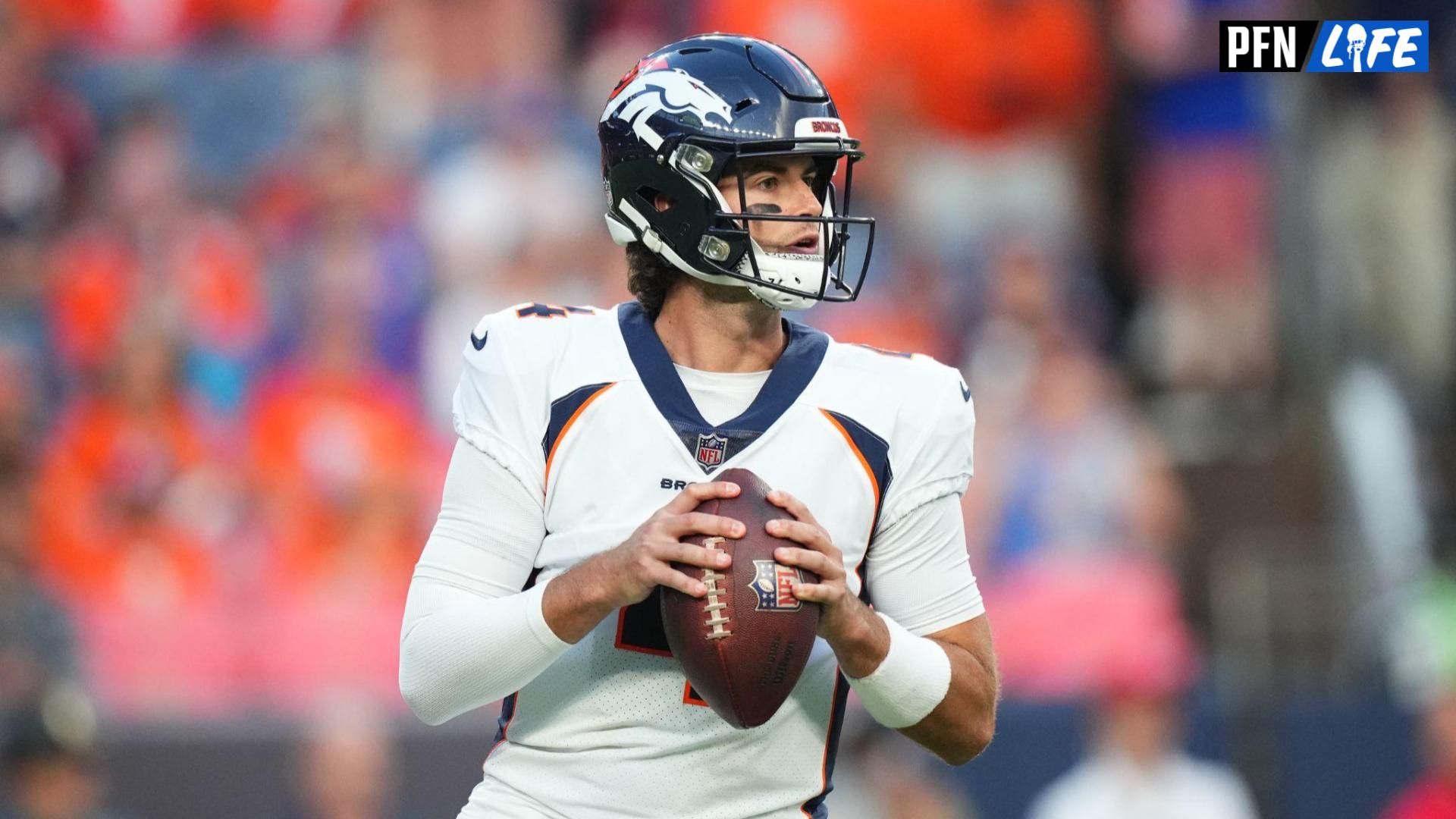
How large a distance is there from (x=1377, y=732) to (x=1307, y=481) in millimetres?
1715

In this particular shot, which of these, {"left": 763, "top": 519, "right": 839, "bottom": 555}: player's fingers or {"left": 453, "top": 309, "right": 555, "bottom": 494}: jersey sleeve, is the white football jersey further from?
{"left": 763, "top": 519, "right": 839, "bottom": 555}: player's fingers

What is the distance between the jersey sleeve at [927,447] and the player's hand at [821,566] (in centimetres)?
27

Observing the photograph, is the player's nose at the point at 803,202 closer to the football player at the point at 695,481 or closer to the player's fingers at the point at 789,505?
the football player at the point at 695,481

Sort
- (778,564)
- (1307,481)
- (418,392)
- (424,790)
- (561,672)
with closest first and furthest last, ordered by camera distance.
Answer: (778,564), (561,672), (424,790), (418,392), (1307,481)

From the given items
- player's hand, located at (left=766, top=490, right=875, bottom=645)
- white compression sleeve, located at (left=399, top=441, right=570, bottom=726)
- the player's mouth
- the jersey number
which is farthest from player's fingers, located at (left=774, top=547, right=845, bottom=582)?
the jersey number

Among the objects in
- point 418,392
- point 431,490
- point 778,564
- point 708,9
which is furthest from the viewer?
point 708,9

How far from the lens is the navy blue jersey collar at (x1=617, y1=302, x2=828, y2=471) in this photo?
312 centimetres

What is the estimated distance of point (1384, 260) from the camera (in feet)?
28.8

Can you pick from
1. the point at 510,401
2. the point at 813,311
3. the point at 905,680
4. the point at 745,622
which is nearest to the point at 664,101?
the point at 510,401

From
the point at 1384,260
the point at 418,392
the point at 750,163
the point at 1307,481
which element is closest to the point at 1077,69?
the point at 1384,260

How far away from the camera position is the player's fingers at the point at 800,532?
283 cm

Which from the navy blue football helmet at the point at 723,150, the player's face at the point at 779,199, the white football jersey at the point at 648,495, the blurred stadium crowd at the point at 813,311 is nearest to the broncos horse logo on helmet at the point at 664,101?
the navy blue football helmet at the point at 723,150

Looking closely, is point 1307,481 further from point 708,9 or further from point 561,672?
point 561,672

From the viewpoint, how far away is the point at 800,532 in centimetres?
285
